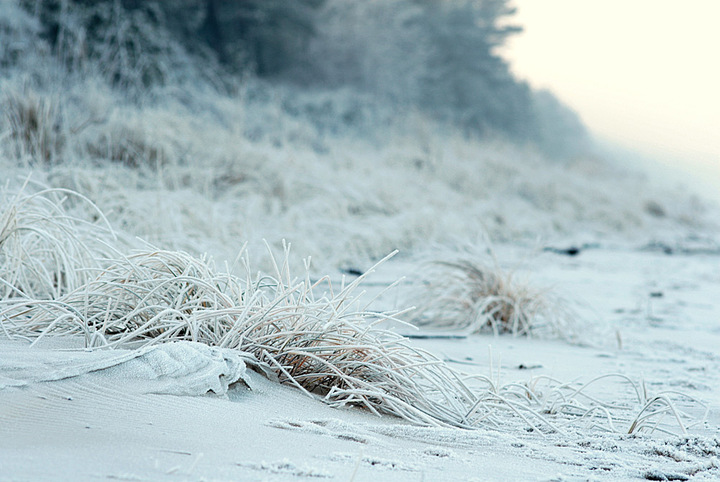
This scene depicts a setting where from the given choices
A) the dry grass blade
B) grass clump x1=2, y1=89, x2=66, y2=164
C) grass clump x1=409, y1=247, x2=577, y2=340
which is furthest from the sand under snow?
grass clump x1=2, y1=89, x2=66, y2=164

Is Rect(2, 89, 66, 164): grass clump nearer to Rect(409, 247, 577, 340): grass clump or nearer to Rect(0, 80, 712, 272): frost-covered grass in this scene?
Rect(0, 80, 712, 272): frost-covered grass

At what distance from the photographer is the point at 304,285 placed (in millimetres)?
1641

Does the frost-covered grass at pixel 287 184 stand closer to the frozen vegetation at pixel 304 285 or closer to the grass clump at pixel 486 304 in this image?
the frozen vegetation at pixel 304 285

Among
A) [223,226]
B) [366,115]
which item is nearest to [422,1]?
[366,115]

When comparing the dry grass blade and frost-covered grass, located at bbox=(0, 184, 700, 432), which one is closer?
frost-covered grass, located at bbox=(0, 184, 700, 432)

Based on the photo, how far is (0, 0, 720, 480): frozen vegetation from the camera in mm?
1321

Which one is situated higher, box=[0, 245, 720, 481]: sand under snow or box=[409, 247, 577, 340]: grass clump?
box=[0, 245, 720, 481]: sand under snow

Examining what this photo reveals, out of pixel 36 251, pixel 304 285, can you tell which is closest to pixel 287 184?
pixel 36 251

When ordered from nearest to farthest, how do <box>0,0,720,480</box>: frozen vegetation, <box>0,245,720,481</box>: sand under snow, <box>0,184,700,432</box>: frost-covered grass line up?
1. <box>0,245,720,481</box>: sand under snow
2. <box>0,0,720,480</box>: frozen vegetation
3. <box>0,184,700,432</box>: frost-covered grass

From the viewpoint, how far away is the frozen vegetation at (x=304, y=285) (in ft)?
4.33

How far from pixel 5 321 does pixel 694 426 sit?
176 centimetres

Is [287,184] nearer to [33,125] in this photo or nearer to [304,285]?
[33,125]

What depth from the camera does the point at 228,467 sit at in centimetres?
104

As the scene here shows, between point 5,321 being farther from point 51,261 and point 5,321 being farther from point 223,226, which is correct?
point 223,226
